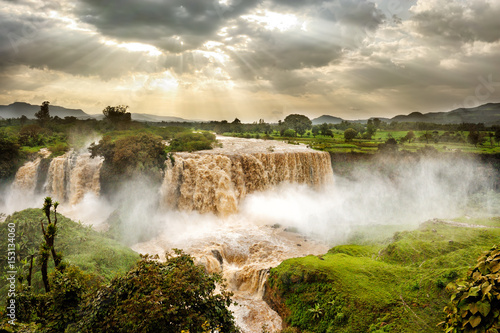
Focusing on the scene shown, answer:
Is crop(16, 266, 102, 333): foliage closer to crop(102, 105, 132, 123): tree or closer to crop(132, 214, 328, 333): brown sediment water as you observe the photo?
crop(132, 214, 328, 333): brown sediment water

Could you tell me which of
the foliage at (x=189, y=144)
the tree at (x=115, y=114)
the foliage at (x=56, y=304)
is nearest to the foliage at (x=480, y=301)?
the foliage at (x=56, y=304)

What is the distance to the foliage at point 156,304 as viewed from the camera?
4516 mm

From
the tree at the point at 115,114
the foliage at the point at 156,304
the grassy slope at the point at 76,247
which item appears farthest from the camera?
the tree at the point at 115,114

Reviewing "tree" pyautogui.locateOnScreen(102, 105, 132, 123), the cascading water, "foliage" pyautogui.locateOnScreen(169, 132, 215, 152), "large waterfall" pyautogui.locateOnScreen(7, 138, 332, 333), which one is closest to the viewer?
the cascading water

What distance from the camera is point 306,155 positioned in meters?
31.7

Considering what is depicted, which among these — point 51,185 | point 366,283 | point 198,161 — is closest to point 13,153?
point 51,185

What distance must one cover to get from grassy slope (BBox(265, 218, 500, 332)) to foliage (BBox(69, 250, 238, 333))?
524 centimetres

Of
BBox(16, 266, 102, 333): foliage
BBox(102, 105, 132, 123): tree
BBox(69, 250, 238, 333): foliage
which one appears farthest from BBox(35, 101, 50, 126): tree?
BBox(69, 250, 238, 333): foliage

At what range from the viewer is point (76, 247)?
42.9 ft

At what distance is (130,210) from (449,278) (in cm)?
2086

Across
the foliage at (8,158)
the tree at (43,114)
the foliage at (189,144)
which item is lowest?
the foliage at (8,158)

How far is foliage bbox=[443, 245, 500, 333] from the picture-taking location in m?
2.79

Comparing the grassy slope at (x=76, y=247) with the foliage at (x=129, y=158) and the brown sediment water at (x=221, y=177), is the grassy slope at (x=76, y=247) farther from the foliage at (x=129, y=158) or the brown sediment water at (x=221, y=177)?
the brown sediment water at (x=221, y=177)

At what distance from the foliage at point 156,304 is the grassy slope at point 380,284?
5.24 metres
